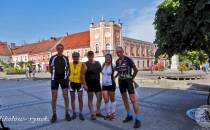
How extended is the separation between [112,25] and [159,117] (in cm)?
4972

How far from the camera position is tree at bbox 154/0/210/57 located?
221 inches

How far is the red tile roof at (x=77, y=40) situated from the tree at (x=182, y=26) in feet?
175

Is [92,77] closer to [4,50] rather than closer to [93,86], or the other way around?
[93,86]

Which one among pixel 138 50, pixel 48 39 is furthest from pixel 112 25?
pixel 48 39

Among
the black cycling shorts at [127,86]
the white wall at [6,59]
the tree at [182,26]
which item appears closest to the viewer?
the tree at [182,26]

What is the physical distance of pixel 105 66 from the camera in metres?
6.48

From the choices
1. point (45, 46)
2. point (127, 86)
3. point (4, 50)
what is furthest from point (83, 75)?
point (4, 50)

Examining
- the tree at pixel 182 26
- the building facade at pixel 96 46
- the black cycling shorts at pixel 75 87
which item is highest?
the building facade at pixel 96 46

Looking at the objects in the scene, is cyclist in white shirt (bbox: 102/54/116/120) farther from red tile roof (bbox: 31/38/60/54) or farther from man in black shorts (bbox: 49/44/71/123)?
red tile roof (bbox: 31/38/60/54)

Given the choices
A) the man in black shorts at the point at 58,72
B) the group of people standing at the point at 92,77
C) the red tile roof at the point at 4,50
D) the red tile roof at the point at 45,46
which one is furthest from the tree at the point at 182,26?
the red tile roof at the point at 4,50

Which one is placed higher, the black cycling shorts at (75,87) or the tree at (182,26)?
the tree at (182,26)

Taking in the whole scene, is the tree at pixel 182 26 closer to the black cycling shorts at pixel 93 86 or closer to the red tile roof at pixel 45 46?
the black cycling shorts at pixel 93 86

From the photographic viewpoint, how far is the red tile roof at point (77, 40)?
202 feet

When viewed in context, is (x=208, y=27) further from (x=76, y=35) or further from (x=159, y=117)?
(x=76, y=35)
